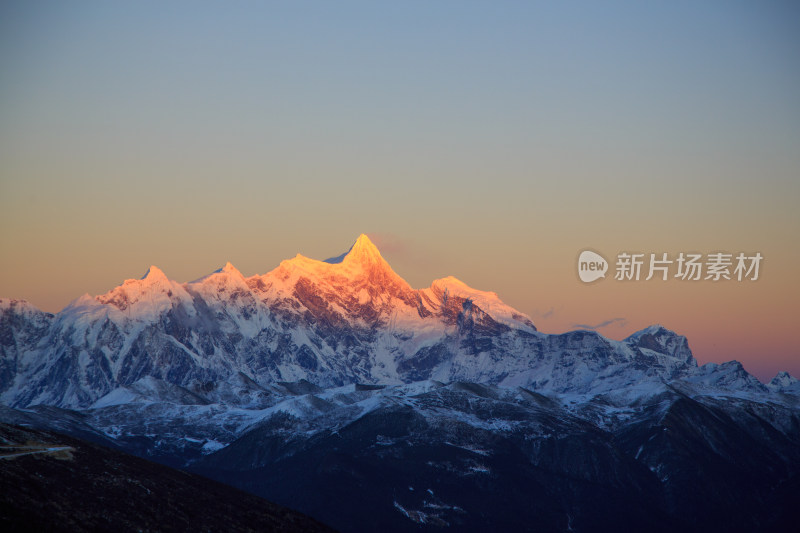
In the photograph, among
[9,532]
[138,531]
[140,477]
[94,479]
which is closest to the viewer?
[9,532]

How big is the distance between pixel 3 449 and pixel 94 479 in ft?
48.9

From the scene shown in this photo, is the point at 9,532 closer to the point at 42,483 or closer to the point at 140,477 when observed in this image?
the point at 42,483

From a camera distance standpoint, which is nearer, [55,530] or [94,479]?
[55,530]

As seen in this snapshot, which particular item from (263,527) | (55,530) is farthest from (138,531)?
(263,527)

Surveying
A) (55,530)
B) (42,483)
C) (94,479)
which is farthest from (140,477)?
(55,530)

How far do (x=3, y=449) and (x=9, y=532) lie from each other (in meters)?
39.9

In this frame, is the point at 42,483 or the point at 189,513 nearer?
the point at 42,483

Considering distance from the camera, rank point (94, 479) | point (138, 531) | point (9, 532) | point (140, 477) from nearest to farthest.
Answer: point (9, 532), point (138, 531), point (94, 479), point (140, 477)

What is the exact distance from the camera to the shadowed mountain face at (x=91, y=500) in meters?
161

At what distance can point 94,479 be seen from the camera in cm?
18575

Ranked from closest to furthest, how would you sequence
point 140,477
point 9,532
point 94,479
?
point 9,532 → point 94,479 → point 140,477

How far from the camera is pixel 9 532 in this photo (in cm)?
14912

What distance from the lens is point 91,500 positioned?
174125 millimetres

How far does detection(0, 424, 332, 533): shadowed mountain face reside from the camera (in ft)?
529
